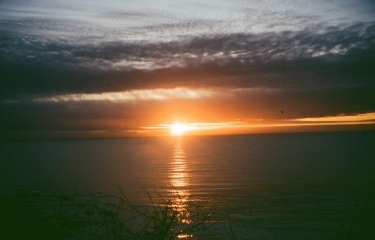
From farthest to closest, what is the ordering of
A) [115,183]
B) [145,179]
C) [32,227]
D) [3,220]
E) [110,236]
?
[145,179]
[115,183]
[3,220]
[32,227]
[110,236]

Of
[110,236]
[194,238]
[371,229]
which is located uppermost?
[371,229]

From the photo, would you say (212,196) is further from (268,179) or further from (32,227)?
(32,227)

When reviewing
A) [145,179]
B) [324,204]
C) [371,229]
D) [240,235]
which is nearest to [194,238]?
[240,235]

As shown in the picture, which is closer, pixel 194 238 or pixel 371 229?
pixel 194 238

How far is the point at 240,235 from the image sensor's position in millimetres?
25250

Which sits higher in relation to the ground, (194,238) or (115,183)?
(115,183)

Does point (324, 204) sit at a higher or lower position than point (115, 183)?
lower

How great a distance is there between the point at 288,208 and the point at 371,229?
361 inches

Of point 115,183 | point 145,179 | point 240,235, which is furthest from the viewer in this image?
point 145,179

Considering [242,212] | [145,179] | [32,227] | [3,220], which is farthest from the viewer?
[145,179]

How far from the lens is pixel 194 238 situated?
2139 centimetres

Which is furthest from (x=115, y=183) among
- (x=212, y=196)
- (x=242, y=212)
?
(x=242, y=212)

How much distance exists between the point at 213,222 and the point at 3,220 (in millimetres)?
15802

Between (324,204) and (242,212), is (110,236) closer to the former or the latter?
(242,212)
